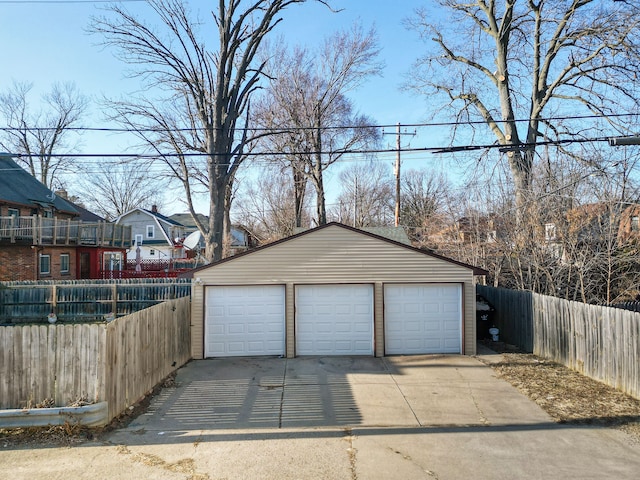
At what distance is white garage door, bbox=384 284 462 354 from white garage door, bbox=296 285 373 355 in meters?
0.57

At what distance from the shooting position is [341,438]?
19.3 ft

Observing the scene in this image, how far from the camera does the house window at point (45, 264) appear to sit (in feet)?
71.7

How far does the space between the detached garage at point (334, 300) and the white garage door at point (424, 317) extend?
0.03 m

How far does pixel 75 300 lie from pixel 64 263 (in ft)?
34.7

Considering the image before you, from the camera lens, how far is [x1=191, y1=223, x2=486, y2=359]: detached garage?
1080 cm

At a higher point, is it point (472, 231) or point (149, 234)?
point (149, 234)

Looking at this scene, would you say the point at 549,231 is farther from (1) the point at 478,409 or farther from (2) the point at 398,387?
(1) the point at 478,409

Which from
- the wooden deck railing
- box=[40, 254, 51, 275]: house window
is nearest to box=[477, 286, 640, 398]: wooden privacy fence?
the wooden deck railing

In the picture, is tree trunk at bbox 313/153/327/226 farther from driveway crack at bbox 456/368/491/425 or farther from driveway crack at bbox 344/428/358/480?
driveway crack at bbox 344/428/358/480

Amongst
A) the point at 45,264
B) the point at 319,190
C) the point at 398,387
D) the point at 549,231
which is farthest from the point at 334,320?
the point at 45,264

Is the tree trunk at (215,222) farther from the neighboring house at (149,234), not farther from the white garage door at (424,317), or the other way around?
the neighboring house at (149,234)

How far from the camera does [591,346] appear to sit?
28.5 feet

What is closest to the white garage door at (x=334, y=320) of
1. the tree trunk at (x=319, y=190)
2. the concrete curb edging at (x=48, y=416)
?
the concrete curb edging at (x=48, y=416)

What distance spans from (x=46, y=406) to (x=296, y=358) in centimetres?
565
